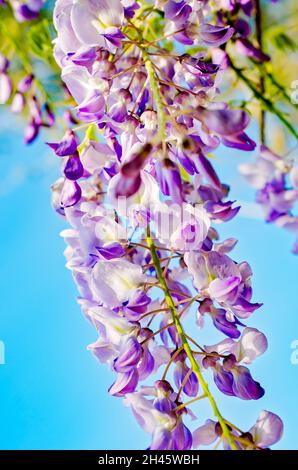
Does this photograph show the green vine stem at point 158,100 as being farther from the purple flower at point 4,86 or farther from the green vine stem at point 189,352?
the purple flower at point 4,86

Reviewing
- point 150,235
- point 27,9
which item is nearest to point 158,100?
point 150,235

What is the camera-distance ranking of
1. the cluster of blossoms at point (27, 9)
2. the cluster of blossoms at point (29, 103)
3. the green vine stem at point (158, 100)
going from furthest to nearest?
the cluster of blossoms at point (29, 103)
the cluster of blossoms at point (27, 9)
the green vine stem at point (158, 100)

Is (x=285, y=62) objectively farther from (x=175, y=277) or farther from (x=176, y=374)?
(x=176, y=374)

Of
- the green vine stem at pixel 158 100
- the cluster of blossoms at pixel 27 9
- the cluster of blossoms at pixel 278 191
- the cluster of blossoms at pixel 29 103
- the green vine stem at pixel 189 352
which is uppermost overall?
the cluster of blossoms at pixel 27 9

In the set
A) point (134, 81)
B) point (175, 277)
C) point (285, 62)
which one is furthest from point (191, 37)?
point (285, 62)

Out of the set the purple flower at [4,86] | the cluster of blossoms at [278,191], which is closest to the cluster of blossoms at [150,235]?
the cluster of blossoms at [278,191]

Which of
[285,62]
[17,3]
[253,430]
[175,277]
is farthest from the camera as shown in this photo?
[285,62]
